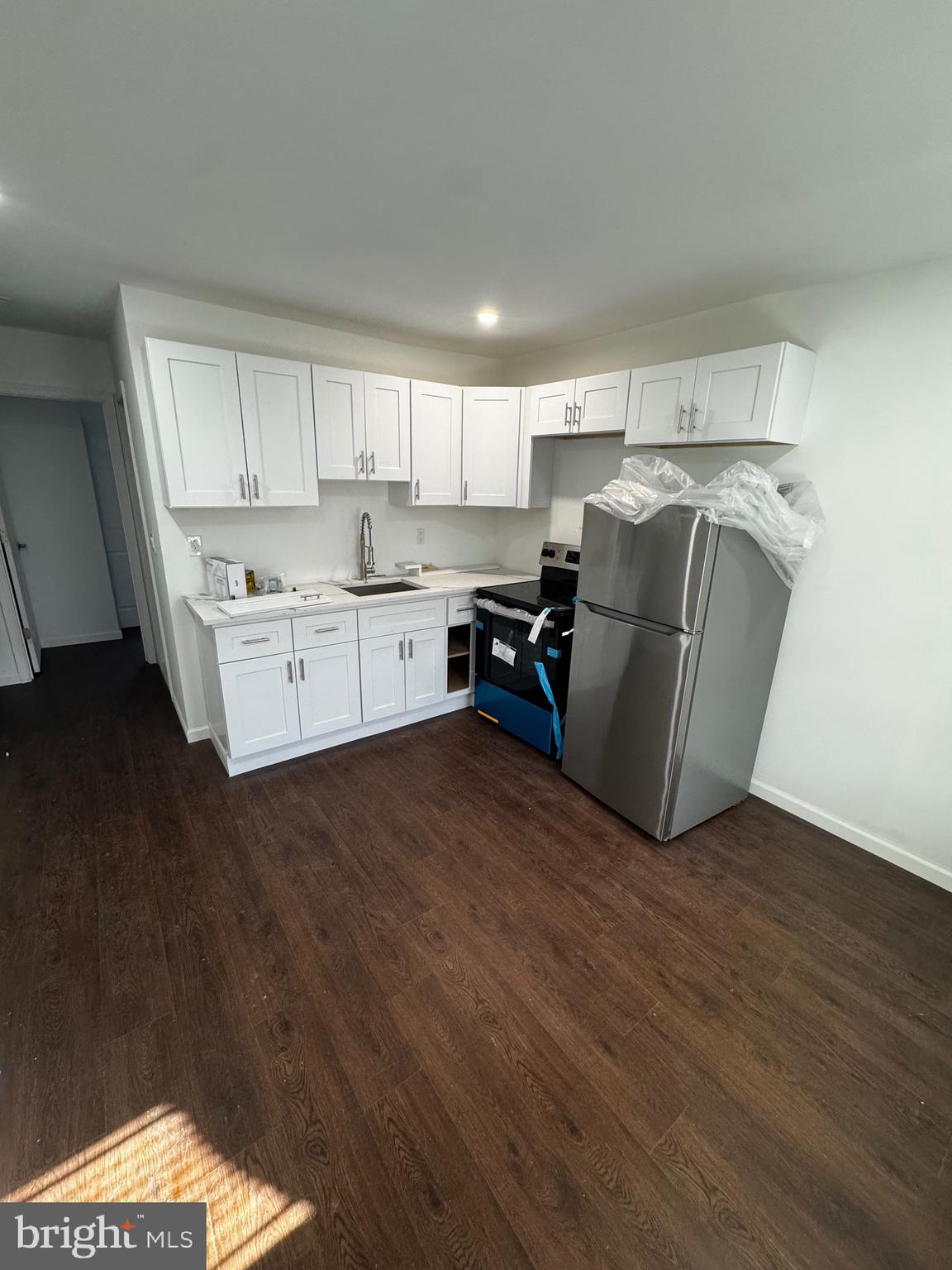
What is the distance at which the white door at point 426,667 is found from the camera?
10.7ft

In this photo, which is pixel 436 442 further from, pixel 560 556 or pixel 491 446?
pixel 560 556

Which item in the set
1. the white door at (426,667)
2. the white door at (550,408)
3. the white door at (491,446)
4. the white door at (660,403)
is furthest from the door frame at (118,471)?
the white door at (660,403)

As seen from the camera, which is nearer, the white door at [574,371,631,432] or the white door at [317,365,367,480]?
the white door at [574,371,631,432]

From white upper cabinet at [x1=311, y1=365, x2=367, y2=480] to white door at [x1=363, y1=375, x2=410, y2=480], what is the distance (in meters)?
0.04

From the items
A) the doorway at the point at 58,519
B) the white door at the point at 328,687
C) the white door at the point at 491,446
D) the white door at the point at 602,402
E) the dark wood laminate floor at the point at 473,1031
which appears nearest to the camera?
the dark wood laminate floor at the point at 473,1031

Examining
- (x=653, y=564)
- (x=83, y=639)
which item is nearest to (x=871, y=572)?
(x=653, y=564)

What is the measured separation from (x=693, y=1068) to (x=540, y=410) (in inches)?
130

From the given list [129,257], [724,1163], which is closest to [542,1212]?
[724,1163]

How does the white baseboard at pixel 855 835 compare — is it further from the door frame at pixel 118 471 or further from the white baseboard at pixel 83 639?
the white baseboard at pixel 83 639

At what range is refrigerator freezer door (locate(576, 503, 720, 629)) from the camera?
80.4 inches

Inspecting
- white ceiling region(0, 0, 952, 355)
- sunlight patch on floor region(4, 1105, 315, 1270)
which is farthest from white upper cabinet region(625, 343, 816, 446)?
sunlight patch on floor region(4, 1105, 315, 1270)

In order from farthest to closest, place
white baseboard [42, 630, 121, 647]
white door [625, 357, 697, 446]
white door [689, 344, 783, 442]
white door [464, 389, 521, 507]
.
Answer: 1. white baseboard [42, 630, 121, 647]
2. white door [464, 389, 521, 507]
3. white door [625, 357, 697, 446]
4. white door [689, 344, 783, 442]

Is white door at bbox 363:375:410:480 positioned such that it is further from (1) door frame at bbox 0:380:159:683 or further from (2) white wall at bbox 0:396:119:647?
(2) white wall at bbox 0:396:119:647

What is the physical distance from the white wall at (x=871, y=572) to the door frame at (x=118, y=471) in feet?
13.8
